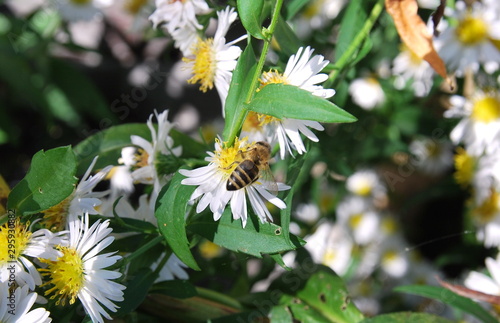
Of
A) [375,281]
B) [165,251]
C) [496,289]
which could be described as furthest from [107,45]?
[496,289]

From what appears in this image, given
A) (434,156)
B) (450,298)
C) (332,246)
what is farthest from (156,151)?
(434,156)

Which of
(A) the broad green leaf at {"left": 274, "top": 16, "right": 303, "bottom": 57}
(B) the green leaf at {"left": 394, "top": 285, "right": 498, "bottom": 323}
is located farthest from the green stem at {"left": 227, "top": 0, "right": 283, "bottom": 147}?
(B) the green leaf at {"left": 394, "top": 285, "right": 498, "bottom": 323}

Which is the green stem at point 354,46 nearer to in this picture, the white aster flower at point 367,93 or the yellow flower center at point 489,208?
the white aster flower at point 367,93

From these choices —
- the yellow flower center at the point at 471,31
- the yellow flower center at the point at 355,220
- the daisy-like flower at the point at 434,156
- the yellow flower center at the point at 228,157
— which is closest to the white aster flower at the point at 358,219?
the yellow flower center at the point at 355,220

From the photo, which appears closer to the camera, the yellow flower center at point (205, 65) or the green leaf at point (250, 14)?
the green leaf at point (250, 14)

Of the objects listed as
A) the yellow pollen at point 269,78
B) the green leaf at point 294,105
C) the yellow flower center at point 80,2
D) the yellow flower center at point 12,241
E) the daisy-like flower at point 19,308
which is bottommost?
the daisy-like flower at point 19,308

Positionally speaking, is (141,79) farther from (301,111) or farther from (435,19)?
(301,111)

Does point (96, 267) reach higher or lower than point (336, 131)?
higher
